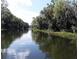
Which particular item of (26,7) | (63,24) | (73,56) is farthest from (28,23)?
(73,56)

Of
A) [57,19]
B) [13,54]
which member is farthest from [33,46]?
[57,19]

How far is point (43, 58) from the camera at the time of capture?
2.15 m

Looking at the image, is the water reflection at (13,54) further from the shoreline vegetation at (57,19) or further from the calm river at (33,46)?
the shoreline vegetation at (57,19)

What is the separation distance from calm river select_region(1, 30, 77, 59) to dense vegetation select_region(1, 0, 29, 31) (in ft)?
0.12

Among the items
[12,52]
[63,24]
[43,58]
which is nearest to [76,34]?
[63,24]

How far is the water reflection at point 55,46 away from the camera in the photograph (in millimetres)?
2143

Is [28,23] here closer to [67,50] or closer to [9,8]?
[9,8]

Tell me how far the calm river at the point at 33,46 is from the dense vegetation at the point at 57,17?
74mm

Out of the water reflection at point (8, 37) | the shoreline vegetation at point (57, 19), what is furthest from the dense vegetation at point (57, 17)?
the water reflection at point (8, 37)

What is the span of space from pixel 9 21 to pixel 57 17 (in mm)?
345

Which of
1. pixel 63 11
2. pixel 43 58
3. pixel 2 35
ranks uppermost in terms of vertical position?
pixel 63 11

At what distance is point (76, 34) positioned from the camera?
2.13 meters

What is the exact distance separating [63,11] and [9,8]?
38 cm

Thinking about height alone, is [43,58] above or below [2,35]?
below
